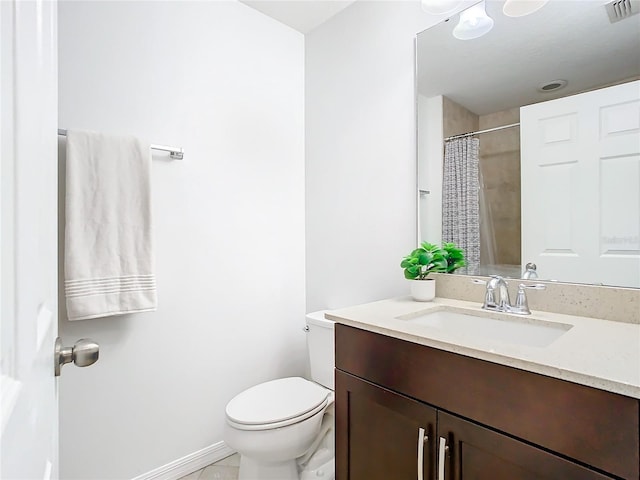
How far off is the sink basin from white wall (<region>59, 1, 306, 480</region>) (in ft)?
3.40

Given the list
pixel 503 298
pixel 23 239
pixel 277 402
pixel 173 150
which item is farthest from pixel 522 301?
pixel 173 150

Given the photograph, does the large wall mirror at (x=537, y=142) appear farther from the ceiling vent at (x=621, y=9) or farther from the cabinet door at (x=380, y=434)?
the cabinet door at (x=380, y=434)

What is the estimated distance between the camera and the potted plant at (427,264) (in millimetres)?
1437

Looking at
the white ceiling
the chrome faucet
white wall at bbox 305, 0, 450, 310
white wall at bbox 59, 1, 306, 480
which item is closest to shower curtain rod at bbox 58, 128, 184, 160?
white wall at bbox 59, 1, 306, 480

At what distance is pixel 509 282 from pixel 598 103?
0.67 m

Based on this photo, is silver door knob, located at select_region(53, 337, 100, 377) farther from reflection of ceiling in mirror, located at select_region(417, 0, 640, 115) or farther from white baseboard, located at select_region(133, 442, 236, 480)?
reflection of ceiling in mirror, located at select_region(417, 0, 640, 115)


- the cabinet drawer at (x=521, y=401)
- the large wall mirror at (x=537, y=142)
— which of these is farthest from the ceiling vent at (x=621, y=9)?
the cabinet drawer at (x=521, y=401)

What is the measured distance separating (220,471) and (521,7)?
2387mm

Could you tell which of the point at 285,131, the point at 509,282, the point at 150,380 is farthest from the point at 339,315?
the point at 285,131

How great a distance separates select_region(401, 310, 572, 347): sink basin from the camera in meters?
1.11

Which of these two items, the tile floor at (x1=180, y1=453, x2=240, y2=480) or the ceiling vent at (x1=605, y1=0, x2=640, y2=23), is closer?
the ceiling vent at (x1=605, y1=0, x2=640, y2=23)

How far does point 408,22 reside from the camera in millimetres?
1674

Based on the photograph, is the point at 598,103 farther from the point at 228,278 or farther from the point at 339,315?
the point at 228,278

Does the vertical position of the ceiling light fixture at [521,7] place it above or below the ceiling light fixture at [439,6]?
below
